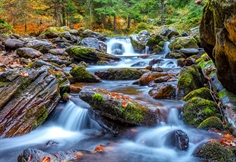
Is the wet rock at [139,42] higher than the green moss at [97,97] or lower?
higher

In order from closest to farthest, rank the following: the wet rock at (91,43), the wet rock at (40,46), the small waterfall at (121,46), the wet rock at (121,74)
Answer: the wet rock at (121,74), the wet rock at (40,46), the wet rock at (91,43), the small waterfall at (121,46)

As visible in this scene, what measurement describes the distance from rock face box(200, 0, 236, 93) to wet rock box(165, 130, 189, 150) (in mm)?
1871

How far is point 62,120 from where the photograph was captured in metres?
5.78

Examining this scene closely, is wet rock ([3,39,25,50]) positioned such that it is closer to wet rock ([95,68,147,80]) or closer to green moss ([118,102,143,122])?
wet rock ([95,68,147,80])

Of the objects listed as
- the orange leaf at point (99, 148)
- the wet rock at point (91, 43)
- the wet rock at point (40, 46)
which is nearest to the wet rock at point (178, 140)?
the orange leaf at point (99, 148)

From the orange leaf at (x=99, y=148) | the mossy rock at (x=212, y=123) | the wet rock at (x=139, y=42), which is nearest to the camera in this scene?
the orange leaf at (x=99, y=148)

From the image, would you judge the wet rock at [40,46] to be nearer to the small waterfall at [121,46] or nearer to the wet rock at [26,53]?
the wet rock at [26,53]

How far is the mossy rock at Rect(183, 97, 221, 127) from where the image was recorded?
4.74m

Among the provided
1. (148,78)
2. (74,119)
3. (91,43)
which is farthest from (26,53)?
(74,119)

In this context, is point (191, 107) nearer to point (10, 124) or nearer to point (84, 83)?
point (10, 124)

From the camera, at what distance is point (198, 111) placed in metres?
4.82

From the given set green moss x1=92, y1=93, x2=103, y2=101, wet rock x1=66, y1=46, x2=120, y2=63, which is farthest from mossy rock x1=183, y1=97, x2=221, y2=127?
A: wet rock x1=66, y1=46, x2=120, y2=63

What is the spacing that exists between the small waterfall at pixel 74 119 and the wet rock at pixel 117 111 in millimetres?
750

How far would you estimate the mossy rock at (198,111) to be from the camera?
4.74 meters
